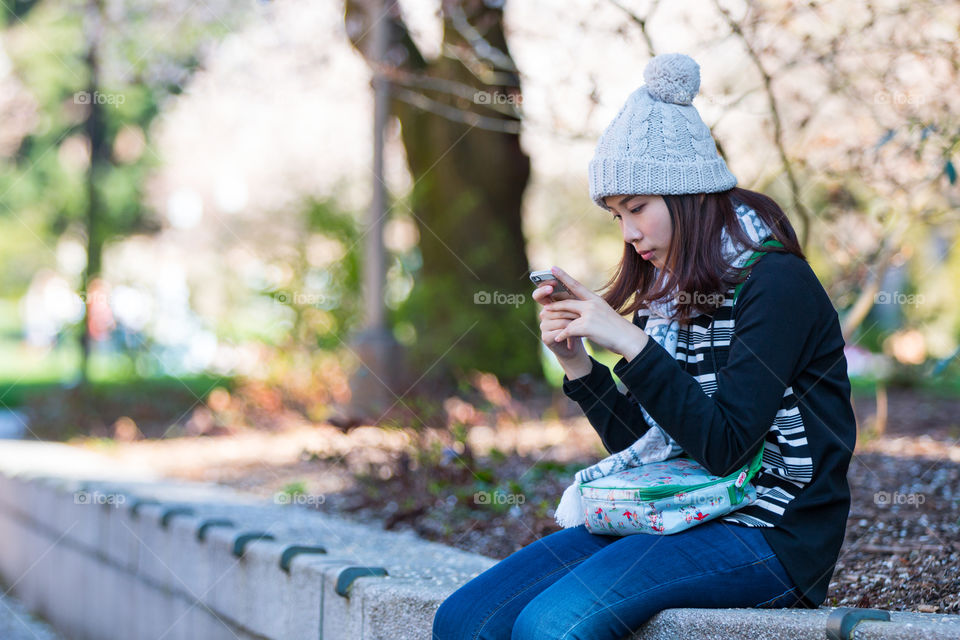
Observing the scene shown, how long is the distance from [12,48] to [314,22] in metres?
10.6

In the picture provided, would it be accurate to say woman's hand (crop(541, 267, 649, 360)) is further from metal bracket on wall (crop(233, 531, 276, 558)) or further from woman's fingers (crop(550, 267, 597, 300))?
metal bracket on wall (crop(233, 531, 276, 558))

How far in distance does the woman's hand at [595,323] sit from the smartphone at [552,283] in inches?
0.5

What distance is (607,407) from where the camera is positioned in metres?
2.25

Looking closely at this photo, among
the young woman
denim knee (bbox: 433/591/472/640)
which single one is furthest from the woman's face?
denim knee (bbox: 433/591/472/640)

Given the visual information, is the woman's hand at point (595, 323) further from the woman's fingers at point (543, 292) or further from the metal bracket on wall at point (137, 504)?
the metal bracket on wall at point (137, 504)

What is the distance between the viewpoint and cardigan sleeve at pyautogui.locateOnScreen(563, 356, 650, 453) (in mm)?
2240

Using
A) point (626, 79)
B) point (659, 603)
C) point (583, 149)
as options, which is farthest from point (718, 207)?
Result: point (583, 149)

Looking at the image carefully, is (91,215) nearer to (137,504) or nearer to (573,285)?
(137,504)

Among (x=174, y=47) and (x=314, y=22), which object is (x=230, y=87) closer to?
(x=174, y=47)

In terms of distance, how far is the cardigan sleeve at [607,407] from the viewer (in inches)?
88.2

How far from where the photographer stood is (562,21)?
438 cm

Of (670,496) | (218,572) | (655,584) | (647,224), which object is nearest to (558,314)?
(647,224)

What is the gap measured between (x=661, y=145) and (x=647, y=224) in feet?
0.54

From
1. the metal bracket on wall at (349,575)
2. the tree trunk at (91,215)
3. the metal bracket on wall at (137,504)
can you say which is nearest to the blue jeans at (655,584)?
the metal bracket on wall at (349,575)
